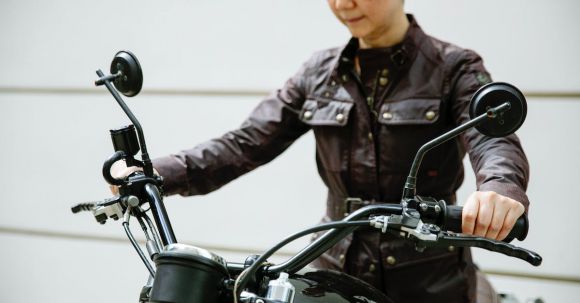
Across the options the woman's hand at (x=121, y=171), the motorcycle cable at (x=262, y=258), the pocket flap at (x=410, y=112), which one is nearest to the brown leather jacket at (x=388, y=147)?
the pocket flap at (x=410, y=112)

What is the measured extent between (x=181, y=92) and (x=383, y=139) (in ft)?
2.83

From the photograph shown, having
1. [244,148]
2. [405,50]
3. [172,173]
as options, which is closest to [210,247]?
[244,148]

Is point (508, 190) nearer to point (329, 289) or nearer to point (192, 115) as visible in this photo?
point (329, 289)

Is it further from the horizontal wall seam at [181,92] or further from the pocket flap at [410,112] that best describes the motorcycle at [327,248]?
the horizontal wall seam at [181,92]

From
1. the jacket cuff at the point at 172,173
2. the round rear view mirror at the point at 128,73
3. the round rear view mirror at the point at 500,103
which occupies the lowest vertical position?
the round rear view mirror at the point at 500,103

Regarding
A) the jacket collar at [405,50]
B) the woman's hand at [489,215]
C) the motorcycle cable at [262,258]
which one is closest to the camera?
the motorcycle cable at [262,258]

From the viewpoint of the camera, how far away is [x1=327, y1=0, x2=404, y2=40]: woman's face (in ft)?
3.31

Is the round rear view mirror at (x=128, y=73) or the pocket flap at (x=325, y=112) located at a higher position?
the round rear view mirror at (x=128, y=73)

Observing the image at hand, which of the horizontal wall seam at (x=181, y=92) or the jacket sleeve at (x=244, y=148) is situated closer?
the jacket sleeve at (x=244, y=148)

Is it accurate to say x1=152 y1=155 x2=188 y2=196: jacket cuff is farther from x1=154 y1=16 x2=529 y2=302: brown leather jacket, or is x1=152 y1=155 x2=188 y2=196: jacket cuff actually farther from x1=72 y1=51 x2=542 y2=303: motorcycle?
x1=72 y1=51 x2=542 y2=303: motorcycle

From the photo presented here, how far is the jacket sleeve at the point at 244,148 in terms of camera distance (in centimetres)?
103

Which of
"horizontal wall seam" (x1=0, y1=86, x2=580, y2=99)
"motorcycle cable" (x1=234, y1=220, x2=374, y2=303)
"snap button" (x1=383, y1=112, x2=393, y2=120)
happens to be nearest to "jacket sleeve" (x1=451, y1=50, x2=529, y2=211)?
"snap button" (x1=383, y1=112, x2=393, y2=120)

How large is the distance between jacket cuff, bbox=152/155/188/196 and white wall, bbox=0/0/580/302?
70 centimetres

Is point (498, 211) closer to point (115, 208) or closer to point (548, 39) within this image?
point (115, 208)
